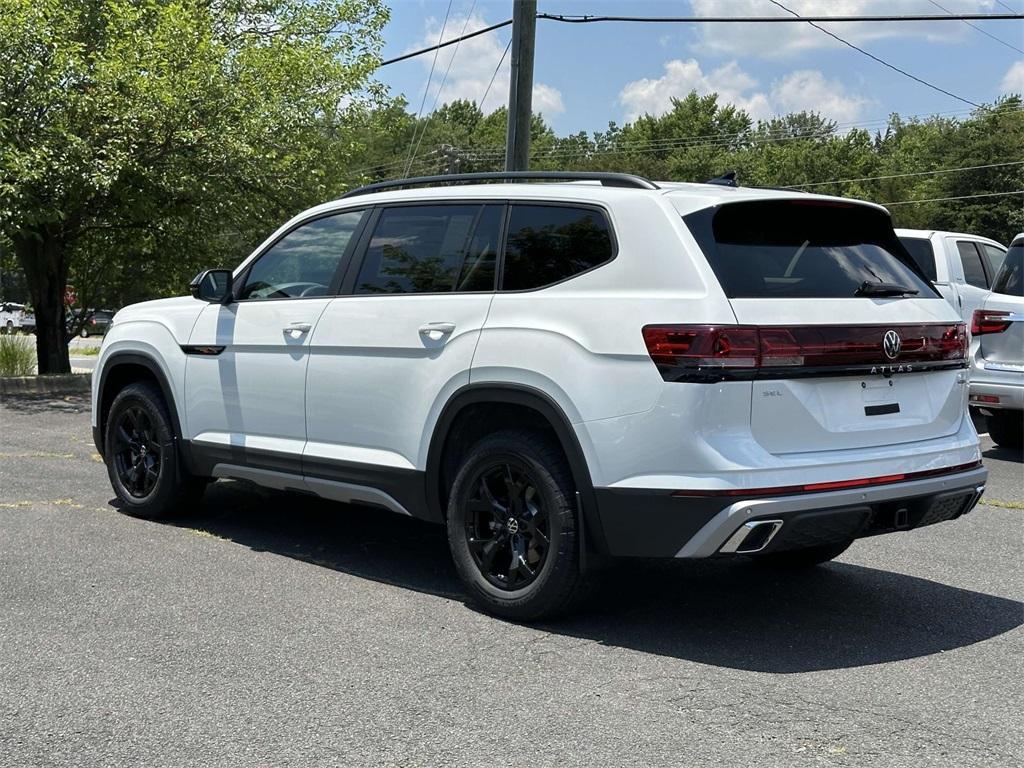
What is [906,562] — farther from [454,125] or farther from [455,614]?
[454,125]

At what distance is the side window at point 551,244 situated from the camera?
4965 millimetres

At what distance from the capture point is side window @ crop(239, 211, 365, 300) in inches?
242

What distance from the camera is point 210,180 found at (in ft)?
51.2

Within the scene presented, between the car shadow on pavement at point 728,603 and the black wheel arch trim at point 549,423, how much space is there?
0.33 m

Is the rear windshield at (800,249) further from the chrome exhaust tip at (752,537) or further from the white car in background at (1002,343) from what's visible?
the white car in background at (1002,343)

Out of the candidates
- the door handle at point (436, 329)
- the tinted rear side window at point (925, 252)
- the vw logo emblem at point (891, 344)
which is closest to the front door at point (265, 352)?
the door handle at point (436, 329)

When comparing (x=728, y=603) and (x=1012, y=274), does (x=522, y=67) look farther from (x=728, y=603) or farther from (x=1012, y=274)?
(x=728, y=603)

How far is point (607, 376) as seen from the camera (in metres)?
4.64

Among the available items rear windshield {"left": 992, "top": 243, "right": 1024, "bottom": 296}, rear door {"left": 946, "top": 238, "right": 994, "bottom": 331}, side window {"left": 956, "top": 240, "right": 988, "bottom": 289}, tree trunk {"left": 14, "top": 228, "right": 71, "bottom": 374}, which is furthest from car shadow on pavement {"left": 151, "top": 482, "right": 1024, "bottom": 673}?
tree trunk {"left": 14, "top": 228, "right": 71, "bottom": 374}

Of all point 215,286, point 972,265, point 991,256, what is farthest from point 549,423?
point 991,256

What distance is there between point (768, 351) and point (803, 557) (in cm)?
191

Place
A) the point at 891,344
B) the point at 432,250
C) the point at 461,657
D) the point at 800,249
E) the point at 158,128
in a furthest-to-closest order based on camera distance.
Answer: the point at 158,128, the point at 432,250, the point at 800,249, the point at 891,344, the point at 461,657

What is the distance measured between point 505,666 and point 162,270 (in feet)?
48.3

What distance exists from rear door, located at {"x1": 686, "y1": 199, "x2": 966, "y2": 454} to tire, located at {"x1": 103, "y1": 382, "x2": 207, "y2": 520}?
11.9ft
